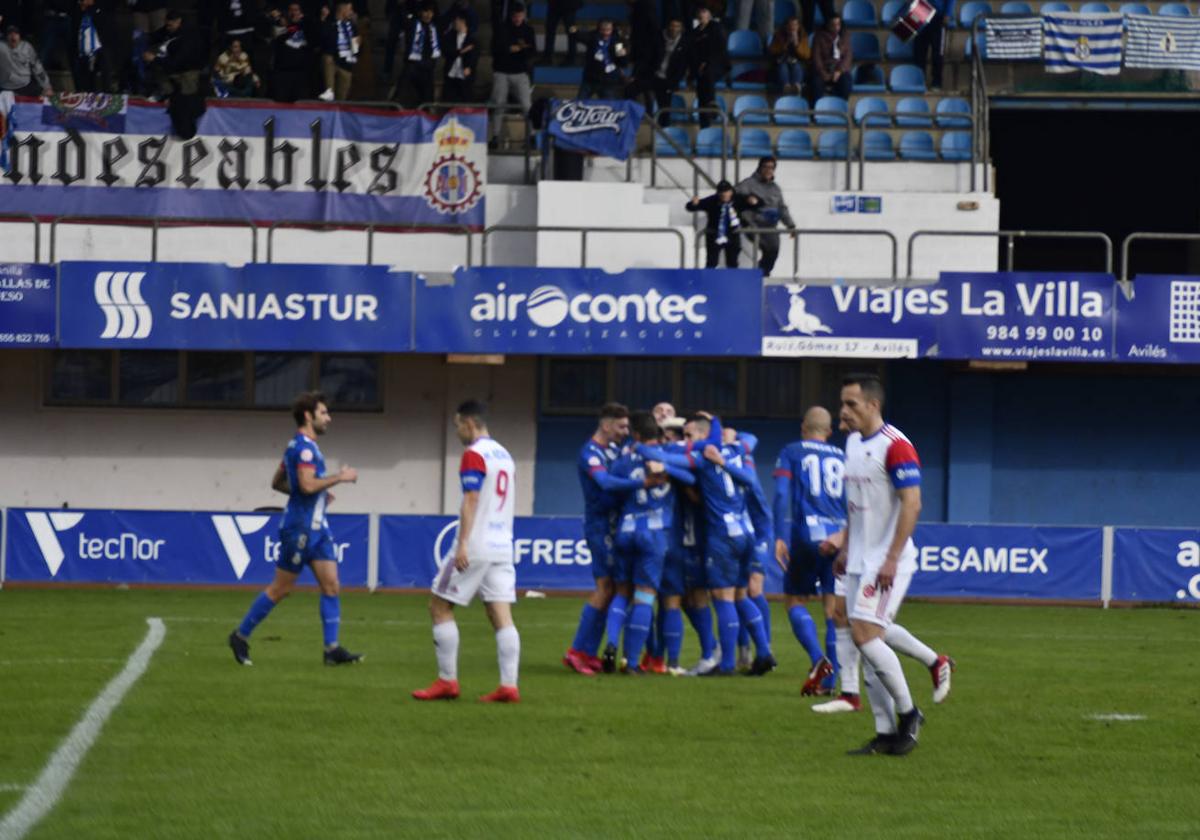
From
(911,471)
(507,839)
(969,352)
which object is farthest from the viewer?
(969,352)

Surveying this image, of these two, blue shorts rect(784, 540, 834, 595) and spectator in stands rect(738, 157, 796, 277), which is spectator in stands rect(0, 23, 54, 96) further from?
blue shorts rect(784, 540, 834, 595)

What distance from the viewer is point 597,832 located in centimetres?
834

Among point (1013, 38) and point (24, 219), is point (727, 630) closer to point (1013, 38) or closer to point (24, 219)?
point (24, 219)

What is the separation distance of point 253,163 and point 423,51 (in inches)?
117

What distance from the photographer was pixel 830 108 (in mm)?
30500

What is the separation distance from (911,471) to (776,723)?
2426 mm

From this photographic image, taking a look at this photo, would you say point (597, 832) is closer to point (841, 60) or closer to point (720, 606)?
point (720, 606)

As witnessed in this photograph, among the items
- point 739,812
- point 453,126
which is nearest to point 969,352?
point 453,126

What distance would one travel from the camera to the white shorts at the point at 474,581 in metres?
12.8

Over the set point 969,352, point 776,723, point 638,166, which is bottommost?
point 776,723

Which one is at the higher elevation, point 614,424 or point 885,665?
point 614,424

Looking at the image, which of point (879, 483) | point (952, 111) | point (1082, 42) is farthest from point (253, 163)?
point (879, 483)

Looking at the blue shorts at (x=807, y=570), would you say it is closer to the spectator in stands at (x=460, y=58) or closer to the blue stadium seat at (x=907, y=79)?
the spectator in stands at (x=460, y=58)

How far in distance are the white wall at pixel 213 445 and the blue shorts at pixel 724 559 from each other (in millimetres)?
13783
